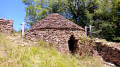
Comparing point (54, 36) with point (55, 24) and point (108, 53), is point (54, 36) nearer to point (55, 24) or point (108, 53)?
point (55, 24)

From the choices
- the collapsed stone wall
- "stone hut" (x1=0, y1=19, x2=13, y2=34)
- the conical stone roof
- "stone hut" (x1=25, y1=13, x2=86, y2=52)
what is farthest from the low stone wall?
"stone hut" (x1=0, y1=19, x2=13, y2=34)

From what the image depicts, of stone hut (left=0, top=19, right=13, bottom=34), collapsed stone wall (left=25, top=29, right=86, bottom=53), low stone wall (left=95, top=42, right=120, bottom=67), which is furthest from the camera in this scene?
stone hut (left=0, top=19, right=13, bottom=34)

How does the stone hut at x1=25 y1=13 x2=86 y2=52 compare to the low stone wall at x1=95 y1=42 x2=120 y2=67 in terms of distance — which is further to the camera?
the low stone wall at x1=95 y1=42 x2=120 y2=67

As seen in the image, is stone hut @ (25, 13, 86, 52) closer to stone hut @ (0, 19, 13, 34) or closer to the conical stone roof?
the conical stone roof

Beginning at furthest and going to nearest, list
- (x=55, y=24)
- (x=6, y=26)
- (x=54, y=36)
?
(x=6, y=26)
(x=55, y=24)
(x=54, y=36)

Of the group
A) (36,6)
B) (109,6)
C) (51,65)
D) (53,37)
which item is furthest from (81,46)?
(36,6)

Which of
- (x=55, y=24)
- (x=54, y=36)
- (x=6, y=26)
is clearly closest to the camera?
(x=54, y=36)

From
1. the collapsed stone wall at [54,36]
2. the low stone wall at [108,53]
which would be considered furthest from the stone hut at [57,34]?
the low stone wall at [108,53]

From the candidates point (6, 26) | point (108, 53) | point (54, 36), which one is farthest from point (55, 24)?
point (108, 53)

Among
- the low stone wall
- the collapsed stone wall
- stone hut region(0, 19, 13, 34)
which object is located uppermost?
stone hut region(0, 19, 13, 34)

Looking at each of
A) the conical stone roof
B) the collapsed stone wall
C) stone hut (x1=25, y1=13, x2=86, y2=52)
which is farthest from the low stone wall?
the collapsed stone wall

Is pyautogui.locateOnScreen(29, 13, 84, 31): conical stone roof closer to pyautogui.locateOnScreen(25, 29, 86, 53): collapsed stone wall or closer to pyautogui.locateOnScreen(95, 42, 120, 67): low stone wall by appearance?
pyautogui.locateOnScreen(25, 29, 86, 53): collapsed stone wall

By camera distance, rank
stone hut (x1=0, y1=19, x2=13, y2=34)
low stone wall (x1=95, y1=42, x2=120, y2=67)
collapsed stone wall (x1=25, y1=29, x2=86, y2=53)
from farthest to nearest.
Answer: stone hut (x1=0, y1=19, x2=13, y2=34), low stone wall (x1=95, y1=42, x2=120, y2=67), collapsed stone wall (x1=25, y1=29, x2=86, y2=53)

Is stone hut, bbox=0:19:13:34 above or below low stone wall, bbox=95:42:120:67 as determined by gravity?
above
